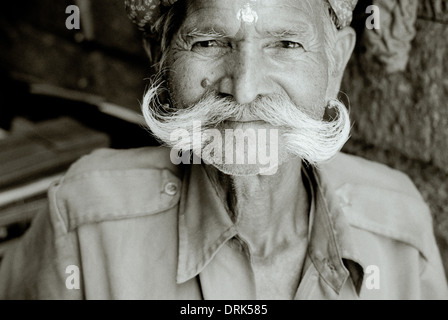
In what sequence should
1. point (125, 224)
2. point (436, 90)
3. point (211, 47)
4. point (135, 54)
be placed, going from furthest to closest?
point (135, 54) → point (436, 90) → point (125, 224) → point (211, 47)

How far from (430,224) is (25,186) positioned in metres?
1.67

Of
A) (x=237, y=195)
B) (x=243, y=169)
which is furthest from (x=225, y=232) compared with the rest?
(x=243, y=169)

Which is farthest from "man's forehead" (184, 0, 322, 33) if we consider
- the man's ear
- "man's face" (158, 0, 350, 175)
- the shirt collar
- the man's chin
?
the shirt collar

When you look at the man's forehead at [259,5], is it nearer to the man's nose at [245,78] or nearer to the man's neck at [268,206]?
the man's nose at [245,78]

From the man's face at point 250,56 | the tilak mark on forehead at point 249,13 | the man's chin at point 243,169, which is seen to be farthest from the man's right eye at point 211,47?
the man's chin at point 243,169

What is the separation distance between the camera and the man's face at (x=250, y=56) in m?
1.57

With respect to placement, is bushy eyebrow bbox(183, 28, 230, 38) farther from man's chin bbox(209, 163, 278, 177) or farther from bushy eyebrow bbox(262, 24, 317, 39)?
man's chin bbox(209, 163, 278, 177)

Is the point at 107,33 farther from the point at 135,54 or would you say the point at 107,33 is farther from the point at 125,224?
the point at 125,224

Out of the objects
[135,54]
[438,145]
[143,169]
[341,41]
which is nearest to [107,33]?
[135,54]

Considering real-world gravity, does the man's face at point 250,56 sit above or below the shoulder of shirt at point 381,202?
above

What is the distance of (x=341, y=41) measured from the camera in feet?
6.32

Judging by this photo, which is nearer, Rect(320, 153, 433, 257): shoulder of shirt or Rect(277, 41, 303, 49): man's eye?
Rect(277, 41, 303, 49): man's eye

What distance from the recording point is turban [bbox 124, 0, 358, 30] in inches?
69.2

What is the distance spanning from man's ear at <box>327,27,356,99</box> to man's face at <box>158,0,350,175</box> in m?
0.14
